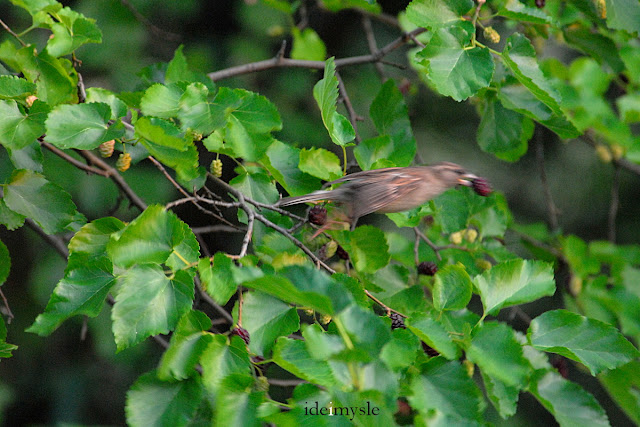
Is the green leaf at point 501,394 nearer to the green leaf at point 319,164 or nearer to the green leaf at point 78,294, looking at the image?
the green leaf at point 319,164

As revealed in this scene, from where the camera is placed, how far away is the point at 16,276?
9.73ft

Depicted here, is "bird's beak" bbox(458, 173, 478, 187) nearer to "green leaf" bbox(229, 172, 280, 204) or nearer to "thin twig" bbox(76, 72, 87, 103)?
"green leaf" bbox(229, 172, 280, 204)

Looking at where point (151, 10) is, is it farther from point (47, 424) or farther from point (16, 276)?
point (47, 424)

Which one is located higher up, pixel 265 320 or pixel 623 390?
pixel 265 320

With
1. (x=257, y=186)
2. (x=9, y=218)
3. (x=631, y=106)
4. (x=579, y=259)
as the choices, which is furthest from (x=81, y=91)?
(x=631, y=106)

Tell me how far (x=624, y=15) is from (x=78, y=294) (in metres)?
1.49

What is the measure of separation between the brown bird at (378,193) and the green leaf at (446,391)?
0.42 m

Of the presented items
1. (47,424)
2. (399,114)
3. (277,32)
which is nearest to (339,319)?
(399,114)

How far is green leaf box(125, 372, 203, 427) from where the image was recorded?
3.25ft

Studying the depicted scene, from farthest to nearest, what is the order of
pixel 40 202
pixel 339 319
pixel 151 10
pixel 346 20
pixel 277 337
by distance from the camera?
pixel 346 20 < pixel 151 10 < pixel 40 202 < pixel 277 337 < pixel 339 319

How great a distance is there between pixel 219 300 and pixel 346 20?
2.79 m

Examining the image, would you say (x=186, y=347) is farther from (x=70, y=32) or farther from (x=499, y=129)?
(x=499, y=129)

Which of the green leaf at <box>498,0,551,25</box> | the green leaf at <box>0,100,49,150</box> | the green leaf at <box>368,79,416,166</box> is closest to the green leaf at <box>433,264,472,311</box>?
the green leaf at <box>368,79,416,166</box>

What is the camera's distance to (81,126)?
1185 mm
